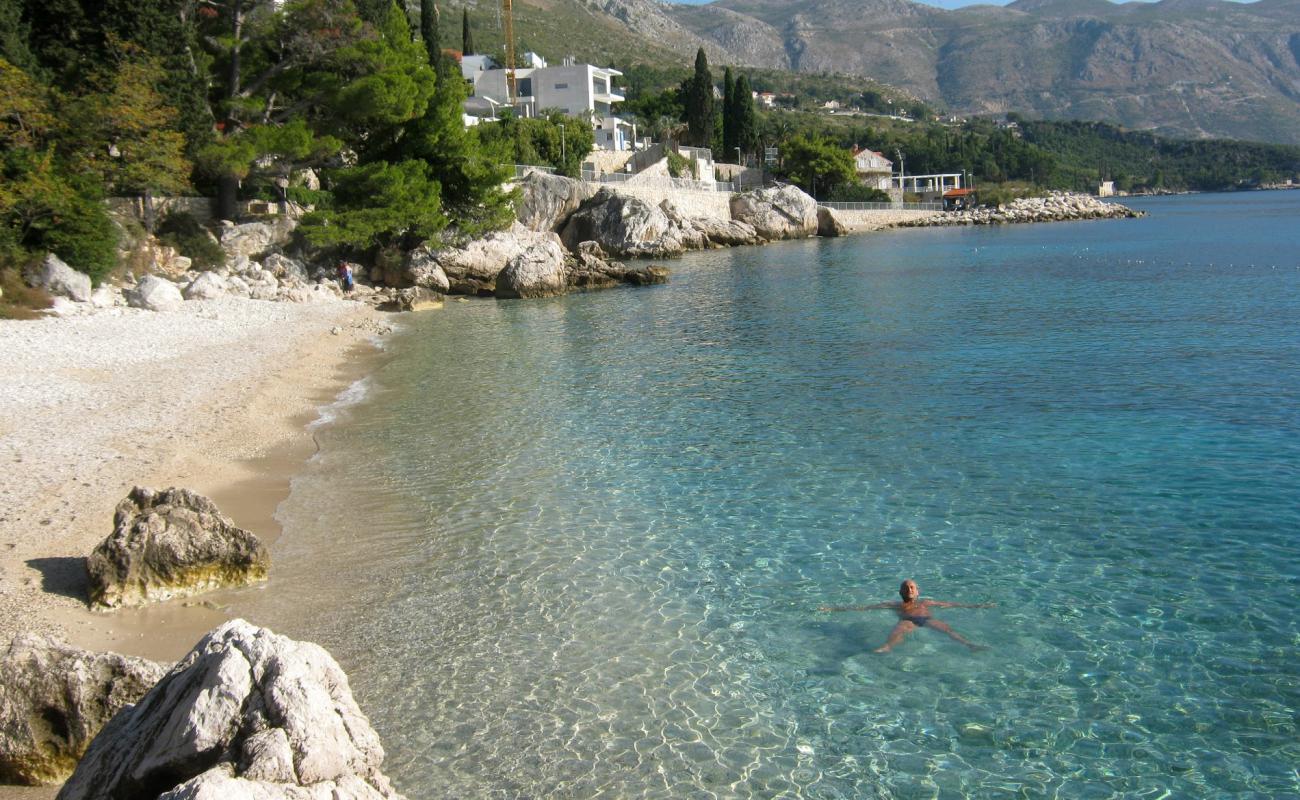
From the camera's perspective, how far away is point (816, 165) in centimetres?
8088

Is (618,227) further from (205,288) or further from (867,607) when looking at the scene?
(867,607)

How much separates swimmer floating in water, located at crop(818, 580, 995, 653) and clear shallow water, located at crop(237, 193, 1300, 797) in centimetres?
13

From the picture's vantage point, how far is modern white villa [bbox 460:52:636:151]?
7481 centimetres

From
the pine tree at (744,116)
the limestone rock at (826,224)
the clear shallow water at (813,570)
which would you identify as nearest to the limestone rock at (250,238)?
the clear shallow water at (813,570)

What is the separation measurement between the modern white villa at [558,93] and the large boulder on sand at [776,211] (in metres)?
12.0

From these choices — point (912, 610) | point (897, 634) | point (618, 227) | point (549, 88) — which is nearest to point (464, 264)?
point (618, 227)

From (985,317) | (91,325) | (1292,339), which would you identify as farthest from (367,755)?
(985,317)

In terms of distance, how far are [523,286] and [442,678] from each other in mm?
29612

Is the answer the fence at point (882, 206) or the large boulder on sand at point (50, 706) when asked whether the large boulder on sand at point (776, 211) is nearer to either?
the fence at point (882, 206)

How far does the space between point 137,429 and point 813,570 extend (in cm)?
1040

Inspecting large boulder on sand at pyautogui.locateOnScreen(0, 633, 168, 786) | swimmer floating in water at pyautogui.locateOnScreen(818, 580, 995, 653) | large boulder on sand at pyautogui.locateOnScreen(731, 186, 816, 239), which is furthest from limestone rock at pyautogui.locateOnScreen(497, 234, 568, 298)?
large boulder on sand at pyautogui.locateOnScreen(731, 186, 816, 239)

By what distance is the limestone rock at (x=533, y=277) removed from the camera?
36.6 metres

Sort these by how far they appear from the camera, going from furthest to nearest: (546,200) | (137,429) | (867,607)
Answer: (546,200) → (137,429) → (867,607)

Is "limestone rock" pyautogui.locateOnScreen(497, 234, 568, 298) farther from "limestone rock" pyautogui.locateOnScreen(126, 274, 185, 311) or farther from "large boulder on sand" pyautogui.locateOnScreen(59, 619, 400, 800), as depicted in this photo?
"large boulder on sand" pyautogui.locateOnScreen(59, 619, 400, 800)
